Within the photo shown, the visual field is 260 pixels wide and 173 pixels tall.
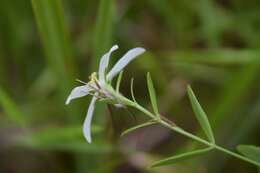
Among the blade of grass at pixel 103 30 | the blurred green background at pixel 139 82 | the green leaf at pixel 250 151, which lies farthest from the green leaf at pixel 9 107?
the green leaf at pixel 250 151

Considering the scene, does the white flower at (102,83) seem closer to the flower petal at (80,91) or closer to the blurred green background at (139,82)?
the flower petal at (80,91)

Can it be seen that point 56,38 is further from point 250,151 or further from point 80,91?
point 250,151

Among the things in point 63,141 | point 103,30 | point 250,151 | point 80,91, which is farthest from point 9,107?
point 250,151

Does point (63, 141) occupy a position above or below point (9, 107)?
below

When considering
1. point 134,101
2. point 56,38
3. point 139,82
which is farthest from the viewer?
point 139,82

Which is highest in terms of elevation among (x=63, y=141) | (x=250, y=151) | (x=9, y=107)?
(x=9, y=107)

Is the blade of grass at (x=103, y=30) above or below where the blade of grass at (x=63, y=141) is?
above

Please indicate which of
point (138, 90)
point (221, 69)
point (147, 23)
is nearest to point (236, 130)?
point (221, 69)

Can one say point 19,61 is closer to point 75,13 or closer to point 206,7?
point 75,13

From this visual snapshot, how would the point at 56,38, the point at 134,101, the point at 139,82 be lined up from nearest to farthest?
the point at 134,101, the point at 56,38, the point at 139,82
